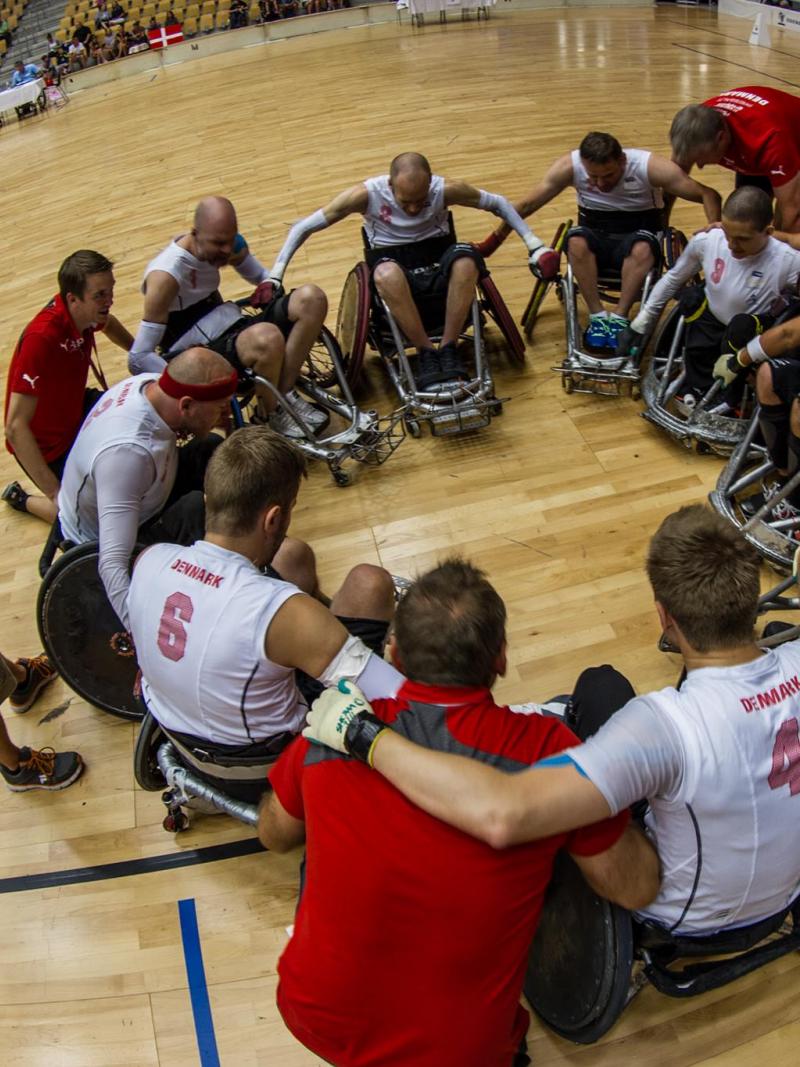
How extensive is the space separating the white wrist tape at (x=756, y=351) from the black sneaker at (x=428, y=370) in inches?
58.1

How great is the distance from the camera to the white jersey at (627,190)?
4.38 m

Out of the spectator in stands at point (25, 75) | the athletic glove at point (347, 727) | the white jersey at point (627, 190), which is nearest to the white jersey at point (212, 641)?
the athletic glove at point (347, 727)

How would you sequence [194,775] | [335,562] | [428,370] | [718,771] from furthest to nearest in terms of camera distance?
[428,370] → [335,562] → [194,775] → [718,771]

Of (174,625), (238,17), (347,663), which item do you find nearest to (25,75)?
(238,17)

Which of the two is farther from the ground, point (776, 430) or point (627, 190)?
point (627, 190)

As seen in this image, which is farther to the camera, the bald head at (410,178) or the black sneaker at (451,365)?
the black sneaker at (451,365)

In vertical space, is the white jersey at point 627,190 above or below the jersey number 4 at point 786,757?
above

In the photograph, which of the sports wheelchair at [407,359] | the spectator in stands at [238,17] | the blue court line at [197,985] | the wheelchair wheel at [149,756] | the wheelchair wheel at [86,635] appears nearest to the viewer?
the blue court line at [197,985]

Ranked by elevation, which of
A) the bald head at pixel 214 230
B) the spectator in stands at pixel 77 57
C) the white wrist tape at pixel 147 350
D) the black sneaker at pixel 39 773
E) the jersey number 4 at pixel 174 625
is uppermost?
the spectator in stands at pixel 77 57

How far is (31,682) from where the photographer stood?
10.8ft

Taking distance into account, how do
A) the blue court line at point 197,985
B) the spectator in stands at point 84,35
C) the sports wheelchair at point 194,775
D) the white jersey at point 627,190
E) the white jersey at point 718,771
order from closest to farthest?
the white jersey at point 718,771 → the blue court line at point 197,985 → the sports wheelchair at point 194,775 → the white jersey at point 627,190 → the spectator in stands at point 84,35

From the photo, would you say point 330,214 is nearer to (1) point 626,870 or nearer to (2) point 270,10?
(1) point 626,870

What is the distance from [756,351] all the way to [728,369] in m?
0.22

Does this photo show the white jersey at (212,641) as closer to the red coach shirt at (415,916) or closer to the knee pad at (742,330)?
the red coach shirt at (415,916)
